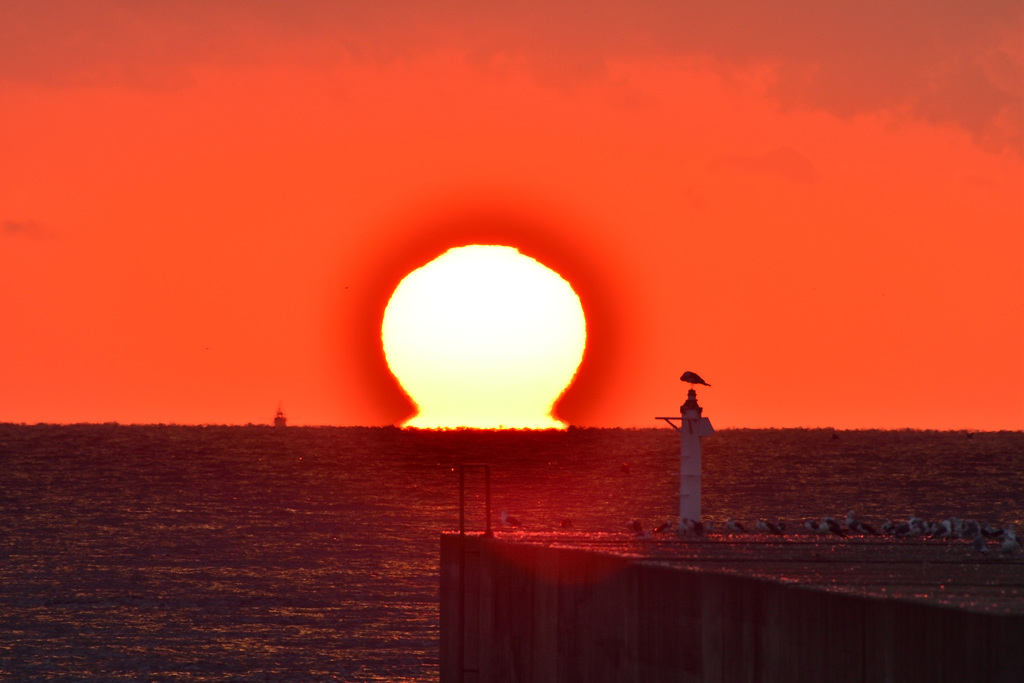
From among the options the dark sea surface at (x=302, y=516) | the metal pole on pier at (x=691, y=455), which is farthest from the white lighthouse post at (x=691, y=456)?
the dark sea surface at (x=302, y=516)

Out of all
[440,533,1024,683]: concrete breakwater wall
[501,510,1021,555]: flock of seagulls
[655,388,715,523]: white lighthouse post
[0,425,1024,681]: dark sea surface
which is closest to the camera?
[440,533,1024,683]: concrete breakwater wall

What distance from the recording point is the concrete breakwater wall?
1165 cm

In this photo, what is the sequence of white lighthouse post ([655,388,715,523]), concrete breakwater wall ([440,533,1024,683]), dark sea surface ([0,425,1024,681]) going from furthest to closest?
1. dark sea surface ([0,425,1024,681])
2. white lighthouse post ([655,388,715,523])
3. concrete breakwater wall ([440,533,1024,683])

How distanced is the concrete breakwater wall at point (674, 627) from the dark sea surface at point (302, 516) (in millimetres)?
4821

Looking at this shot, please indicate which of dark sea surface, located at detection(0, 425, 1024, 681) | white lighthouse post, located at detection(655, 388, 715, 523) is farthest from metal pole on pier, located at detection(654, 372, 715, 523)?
dark sea surface, located at detection(0, 425, 1024, 681)

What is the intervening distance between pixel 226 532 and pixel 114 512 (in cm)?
1539

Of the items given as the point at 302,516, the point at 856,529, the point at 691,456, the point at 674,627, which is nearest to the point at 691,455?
the point at 691,456

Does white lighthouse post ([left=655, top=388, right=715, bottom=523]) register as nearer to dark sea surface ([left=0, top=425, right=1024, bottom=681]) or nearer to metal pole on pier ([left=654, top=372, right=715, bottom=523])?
metal pole on pier ([left=654, top=372, right=715, bottom=523])

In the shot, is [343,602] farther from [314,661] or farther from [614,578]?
[614,578]

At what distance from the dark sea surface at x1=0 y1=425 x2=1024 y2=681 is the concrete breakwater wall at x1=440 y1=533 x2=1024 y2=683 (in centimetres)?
482

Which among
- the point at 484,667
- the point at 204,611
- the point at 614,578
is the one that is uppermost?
the point at 614,578

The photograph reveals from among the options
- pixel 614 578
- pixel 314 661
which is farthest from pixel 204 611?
pixel 614 578

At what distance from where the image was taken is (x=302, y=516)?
95125 mm

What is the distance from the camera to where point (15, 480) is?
123625mm
